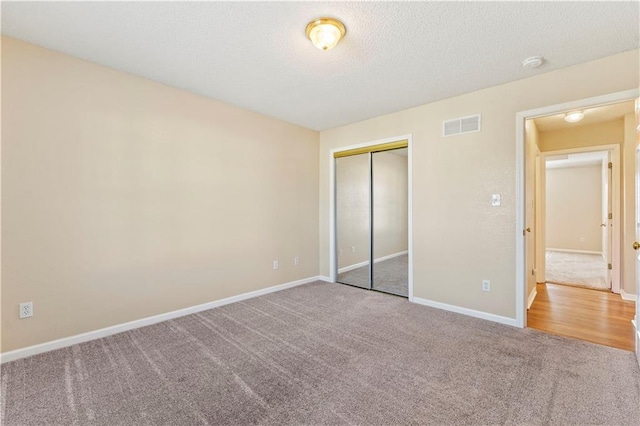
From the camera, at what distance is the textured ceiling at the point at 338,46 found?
1.85m

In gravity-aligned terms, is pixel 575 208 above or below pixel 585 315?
above

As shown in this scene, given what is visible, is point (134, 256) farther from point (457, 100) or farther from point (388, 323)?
point (457, 100)

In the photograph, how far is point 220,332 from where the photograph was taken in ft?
9.05

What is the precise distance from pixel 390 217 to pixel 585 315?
8.55ft

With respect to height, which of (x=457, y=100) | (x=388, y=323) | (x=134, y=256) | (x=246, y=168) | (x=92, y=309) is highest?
(x=457, y=100)

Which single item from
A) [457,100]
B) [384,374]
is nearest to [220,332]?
[384,374]

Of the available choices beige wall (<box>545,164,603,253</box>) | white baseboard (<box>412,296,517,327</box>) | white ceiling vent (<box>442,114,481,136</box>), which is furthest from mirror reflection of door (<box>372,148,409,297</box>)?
beige wall (<box>545,164,603,253</box>)

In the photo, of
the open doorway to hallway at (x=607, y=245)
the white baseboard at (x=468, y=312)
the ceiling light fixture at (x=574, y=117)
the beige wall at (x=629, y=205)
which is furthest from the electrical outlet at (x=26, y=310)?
the beige wall at (x=629, y=205)

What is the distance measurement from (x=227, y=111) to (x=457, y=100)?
2.84 meters

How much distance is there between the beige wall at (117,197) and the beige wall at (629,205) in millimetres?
4742

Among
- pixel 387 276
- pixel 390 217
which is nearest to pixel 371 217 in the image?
pixel 390 217

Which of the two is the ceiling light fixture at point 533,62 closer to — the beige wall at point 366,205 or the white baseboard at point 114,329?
the beige wall at point 366,205

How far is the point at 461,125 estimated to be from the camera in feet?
10.7

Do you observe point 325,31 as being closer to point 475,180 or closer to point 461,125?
point 461,125
